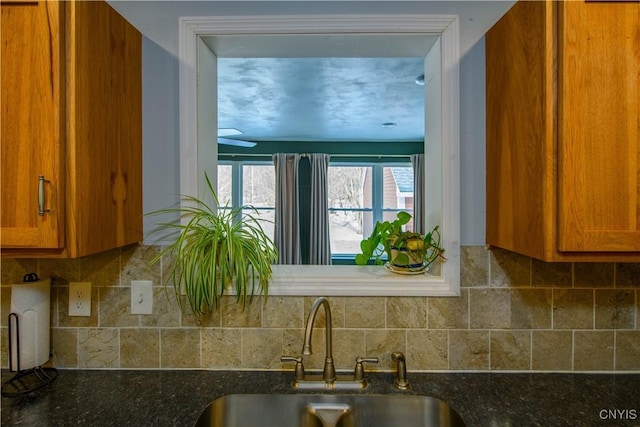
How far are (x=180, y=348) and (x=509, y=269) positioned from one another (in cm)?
122

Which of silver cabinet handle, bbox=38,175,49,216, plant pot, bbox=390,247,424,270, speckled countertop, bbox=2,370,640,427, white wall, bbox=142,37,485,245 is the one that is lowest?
speckled countertop, bbox=2,370,640,427

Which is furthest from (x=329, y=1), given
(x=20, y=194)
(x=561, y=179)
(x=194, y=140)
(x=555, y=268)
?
(x=555, y=268)

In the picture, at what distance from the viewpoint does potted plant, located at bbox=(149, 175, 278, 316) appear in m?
1.08

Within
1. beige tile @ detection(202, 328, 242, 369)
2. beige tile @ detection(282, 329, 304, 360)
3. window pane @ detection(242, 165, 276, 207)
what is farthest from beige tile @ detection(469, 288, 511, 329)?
window pane @ detection(242, 165, 276, 207)

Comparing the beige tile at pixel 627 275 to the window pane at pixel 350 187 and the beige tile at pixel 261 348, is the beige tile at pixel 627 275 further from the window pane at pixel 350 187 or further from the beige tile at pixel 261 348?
the window pane at pixel 350 187

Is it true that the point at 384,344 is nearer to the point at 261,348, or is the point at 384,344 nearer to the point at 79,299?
the point at 261,348

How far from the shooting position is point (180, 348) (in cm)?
118

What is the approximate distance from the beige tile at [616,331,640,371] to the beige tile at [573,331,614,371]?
2 cm

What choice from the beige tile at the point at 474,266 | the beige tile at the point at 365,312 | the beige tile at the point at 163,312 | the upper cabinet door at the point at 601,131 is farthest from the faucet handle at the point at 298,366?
the upper cabinet door at the point at 601,131

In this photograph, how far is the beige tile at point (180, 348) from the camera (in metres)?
1.17

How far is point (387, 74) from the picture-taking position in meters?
2.51

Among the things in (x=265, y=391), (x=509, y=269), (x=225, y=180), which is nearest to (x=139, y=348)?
(x=265, y=391)

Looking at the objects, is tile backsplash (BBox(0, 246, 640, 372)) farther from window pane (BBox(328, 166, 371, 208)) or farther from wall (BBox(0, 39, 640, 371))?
window pane (BBox(328, 166, 371, 208))

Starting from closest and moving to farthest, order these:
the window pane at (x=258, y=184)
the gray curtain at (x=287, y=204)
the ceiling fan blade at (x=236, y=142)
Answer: the ceiling fan blade at (x=236, y=142)
the gray curtain at (x=287, y=204)
the window pane at (x=258, y=184)
